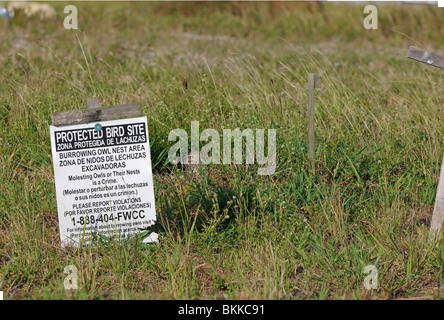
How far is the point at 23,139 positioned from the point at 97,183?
1367 millimetres

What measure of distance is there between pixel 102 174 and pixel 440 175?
2.12m

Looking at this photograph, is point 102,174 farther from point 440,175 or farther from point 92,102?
point 440,175

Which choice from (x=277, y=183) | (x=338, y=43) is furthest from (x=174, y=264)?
(x=338, y=43)

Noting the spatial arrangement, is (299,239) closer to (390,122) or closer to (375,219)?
(375,219)

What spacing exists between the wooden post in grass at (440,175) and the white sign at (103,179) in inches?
67.5

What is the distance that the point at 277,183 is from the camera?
387 cm
